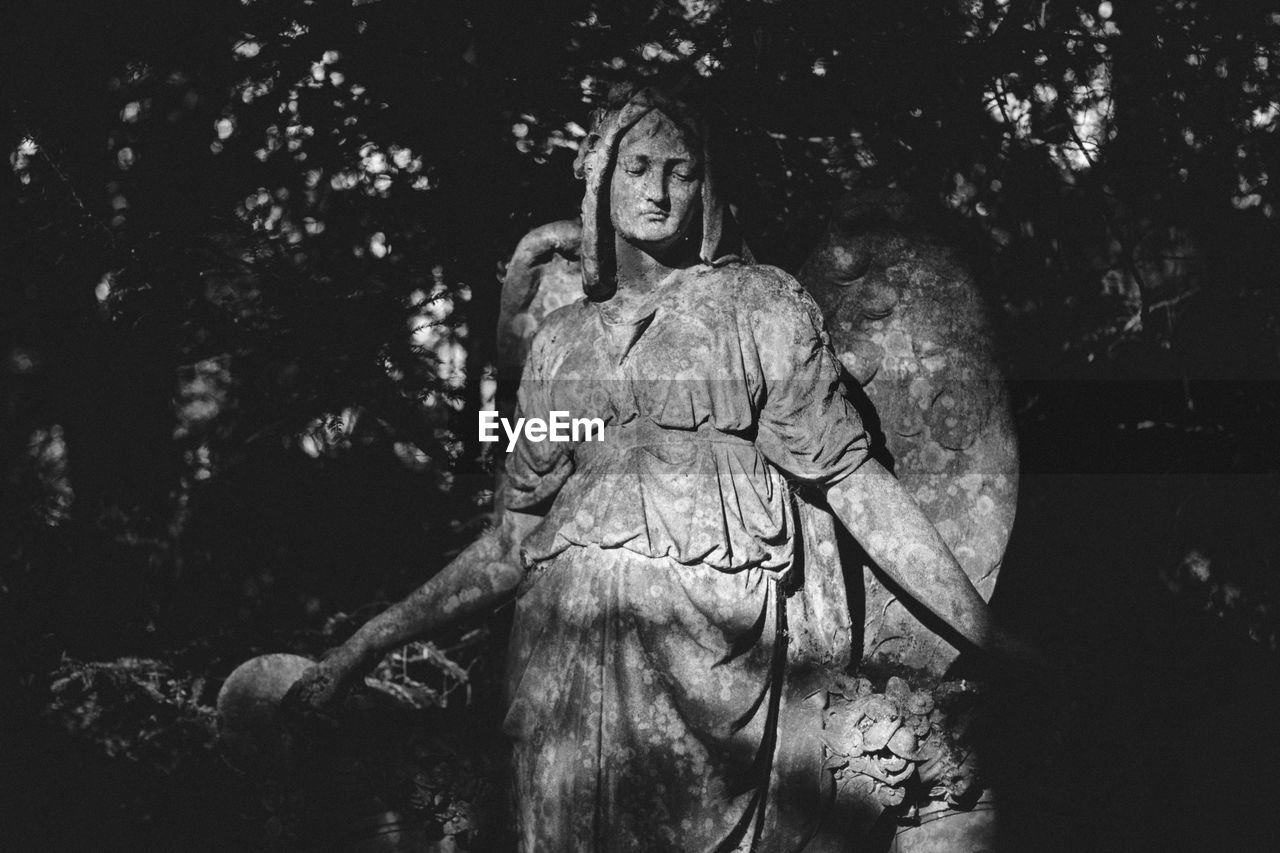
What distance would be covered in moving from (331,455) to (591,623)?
2.33m

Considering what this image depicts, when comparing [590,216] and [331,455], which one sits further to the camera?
[331,455]

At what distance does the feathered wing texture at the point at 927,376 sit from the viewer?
16.0 ft

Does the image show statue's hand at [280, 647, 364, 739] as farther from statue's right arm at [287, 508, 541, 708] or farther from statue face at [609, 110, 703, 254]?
statue face at [609, 110, 703, 254]

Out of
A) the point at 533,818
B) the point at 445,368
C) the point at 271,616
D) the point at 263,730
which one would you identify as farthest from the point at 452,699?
the point at 533,818

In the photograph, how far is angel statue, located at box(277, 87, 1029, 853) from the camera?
Answer: 4.40 m

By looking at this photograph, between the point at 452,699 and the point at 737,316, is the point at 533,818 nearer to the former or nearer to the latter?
the point at 737,316

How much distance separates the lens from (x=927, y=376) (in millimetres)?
4965

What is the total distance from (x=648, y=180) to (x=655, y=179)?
0.06 feet

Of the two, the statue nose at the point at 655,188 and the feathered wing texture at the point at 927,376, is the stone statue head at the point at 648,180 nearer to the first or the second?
the statue nose at the point at 655,188

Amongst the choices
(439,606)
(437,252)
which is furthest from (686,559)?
(437,252)

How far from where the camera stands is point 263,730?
491 cm

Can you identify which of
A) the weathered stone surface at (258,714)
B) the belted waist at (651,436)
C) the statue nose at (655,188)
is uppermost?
the statue nose at (655,188)

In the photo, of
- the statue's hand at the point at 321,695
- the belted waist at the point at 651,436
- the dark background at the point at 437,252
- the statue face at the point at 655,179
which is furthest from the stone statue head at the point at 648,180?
the dark background at the point at 437,252

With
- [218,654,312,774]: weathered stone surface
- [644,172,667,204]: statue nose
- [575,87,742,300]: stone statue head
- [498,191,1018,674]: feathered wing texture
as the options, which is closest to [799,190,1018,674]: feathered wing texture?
[498,191,1018,674]: feathered wing texture
